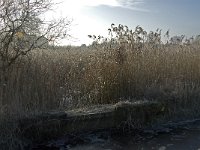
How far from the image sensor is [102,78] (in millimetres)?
9336

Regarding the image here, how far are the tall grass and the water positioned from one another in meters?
0.89

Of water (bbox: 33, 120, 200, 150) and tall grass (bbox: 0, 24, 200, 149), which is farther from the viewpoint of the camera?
tall grass (bbox: 0, 24, 200, 149)

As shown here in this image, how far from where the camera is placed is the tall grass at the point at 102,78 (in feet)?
27.8

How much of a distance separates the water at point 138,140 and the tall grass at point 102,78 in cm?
89

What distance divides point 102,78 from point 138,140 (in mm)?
2110

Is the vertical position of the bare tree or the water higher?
the bare tree

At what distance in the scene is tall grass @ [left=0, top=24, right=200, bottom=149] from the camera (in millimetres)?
8484

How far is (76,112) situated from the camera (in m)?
8.02

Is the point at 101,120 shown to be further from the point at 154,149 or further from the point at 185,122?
the point at 185,122

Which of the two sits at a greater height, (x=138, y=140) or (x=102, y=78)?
(x=102, y=78)

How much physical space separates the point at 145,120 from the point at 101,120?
1.15 meters

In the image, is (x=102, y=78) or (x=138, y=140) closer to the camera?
(x=138, y=140)

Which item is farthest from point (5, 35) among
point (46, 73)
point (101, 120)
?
point (101, 120)

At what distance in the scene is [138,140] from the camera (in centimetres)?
779
